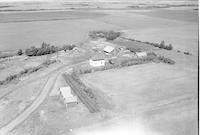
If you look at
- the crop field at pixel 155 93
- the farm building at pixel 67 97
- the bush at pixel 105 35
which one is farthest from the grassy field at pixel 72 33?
the farm building at pixel 67 97

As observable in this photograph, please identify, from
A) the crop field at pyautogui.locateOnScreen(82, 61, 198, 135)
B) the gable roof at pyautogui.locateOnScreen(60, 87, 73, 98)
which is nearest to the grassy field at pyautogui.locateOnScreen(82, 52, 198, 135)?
the crop field at pyautogui.locateOnScreen(82, 61, 198, 135)

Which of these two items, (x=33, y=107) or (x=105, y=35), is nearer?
(x=33, y=107)

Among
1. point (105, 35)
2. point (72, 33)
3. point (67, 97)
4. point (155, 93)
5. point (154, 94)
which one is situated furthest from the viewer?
point (72, 33)

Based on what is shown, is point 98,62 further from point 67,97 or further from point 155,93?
point 67,97

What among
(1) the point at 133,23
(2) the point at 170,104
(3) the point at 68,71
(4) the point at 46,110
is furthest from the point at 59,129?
(1) the point at 133,23

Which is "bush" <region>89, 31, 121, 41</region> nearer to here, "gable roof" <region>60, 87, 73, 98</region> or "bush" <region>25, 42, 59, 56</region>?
"bush" <region>25, 42, 59, 56</region>

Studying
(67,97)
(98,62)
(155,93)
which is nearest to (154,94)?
(155,93)

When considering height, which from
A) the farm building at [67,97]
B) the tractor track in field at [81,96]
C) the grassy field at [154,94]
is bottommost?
the grassy field at [154,94]

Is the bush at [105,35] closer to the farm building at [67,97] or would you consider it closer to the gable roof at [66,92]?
the gable roof at [66,92]

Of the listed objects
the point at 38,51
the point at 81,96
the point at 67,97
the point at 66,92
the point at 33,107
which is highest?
the point at 38,51

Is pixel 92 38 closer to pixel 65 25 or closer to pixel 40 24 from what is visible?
pixel 65 25

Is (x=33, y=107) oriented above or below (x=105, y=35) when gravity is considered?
below

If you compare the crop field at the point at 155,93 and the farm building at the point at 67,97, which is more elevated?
the farm building at the point at 67,97
